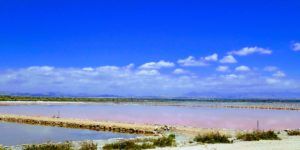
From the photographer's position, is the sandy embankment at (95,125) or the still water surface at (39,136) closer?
the still water surface at (39,136)

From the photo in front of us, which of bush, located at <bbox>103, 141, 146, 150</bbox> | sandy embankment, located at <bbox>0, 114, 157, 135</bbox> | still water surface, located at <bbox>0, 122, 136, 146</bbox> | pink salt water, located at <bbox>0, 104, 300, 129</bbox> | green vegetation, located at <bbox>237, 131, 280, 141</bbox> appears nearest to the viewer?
bush, located at <bbox>103, 141, 146, 150</bbox>

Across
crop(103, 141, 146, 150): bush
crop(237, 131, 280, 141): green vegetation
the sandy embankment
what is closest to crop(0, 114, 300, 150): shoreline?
the sandy embankment

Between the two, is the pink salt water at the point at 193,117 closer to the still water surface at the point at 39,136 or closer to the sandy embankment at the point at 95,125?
the sandy embankment at the point at 95,125

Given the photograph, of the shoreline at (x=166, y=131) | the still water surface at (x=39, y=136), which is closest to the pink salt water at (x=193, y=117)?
the shoreline at (x=166, y=131)

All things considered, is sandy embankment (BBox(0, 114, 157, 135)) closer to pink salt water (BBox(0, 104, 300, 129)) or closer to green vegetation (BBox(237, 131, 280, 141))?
pink salt water (BBox(0, 104, 300, 129))

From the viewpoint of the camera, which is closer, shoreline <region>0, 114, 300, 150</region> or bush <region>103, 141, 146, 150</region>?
bush <region>103, 141, 146, 150</region>

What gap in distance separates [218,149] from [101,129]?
59.1 feet

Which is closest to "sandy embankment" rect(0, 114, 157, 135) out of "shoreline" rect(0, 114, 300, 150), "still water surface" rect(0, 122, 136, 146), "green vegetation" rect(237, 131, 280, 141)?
"shoreline" rect(0, 114, 300, 150)

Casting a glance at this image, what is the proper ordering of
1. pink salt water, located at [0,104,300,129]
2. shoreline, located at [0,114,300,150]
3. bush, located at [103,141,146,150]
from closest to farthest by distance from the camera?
bush, located at [103,141,146,150] → shoreline, located at [0,114,300,150] → pink salt water, located at [0,104,300,129]

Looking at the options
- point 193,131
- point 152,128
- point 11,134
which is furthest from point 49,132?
point 193,131

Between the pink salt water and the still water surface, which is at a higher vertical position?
the pink salt water

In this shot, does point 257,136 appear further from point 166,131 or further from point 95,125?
point 95,125

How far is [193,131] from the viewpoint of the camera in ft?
95.2

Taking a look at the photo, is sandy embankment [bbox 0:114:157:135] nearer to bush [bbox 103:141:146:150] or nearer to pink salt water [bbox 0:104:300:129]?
pink salt water [bbox 0:104:300:129]
